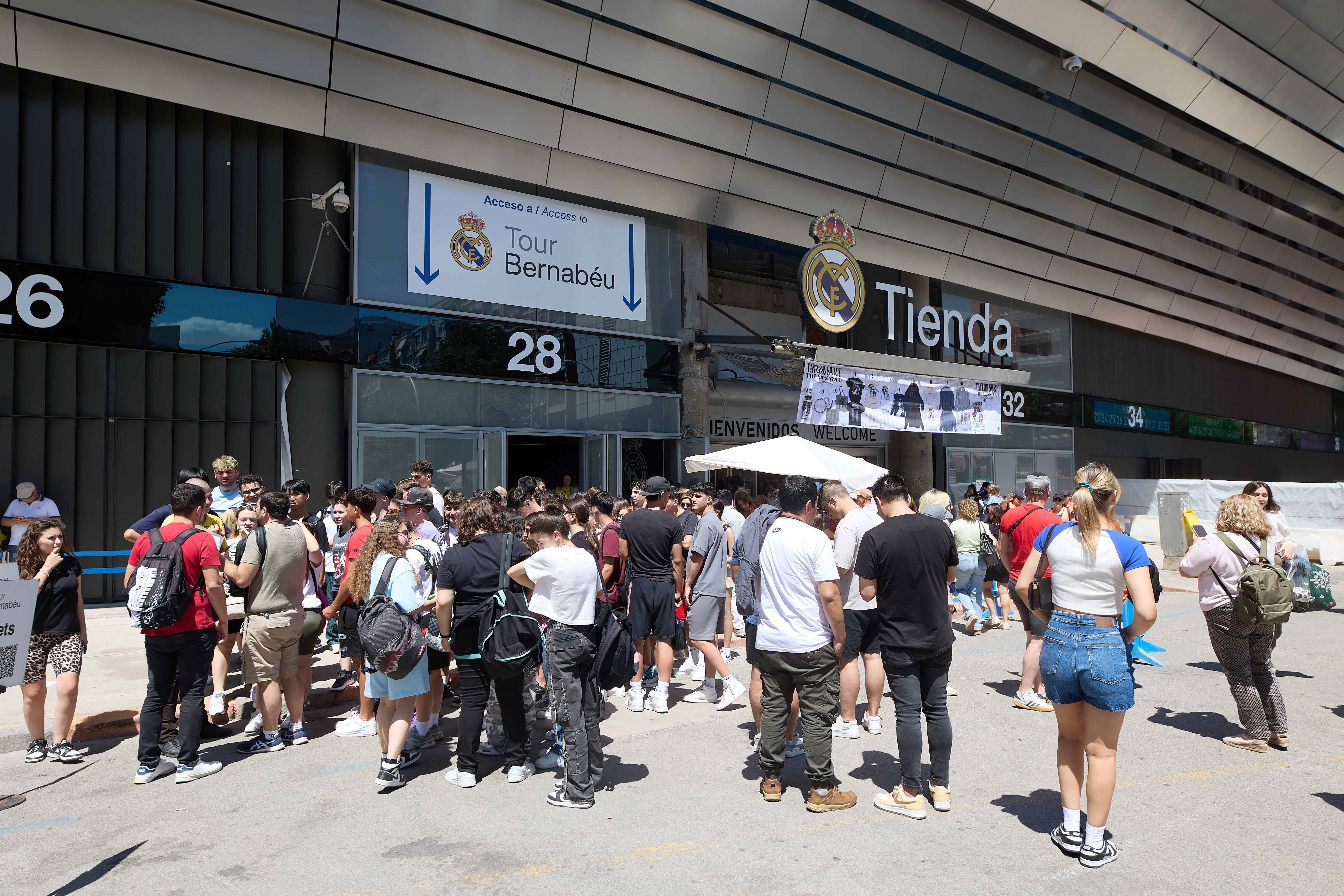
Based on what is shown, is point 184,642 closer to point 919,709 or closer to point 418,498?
point 418,498

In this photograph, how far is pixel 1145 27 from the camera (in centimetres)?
1590

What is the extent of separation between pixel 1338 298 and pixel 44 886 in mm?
37068

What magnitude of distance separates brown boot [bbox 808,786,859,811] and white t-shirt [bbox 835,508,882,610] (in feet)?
4.79

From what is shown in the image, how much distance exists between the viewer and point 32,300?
9.84 metres

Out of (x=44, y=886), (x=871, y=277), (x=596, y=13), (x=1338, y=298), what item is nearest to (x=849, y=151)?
(x=871, y=277)

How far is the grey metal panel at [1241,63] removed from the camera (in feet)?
55.4

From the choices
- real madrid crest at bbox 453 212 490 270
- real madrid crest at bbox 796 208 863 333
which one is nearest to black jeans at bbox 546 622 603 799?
real madrid crest at bbox 453 212 490 270

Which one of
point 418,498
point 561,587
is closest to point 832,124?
point 418,498

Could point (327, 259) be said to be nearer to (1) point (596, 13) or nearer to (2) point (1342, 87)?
(1) point (596, 13)

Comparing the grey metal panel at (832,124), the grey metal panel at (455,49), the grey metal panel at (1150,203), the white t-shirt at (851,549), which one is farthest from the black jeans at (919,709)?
the grey metal panel at (1150,203)

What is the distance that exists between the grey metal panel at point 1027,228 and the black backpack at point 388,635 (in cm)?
1754

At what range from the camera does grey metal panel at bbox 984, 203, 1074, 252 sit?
61.4 feet

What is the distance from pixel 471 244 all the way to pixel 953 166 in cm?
1068

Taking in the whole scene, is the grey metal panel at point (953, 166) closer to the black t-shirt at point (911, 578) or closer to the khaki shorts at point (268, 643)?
the black t-shirt at point (911, 578)
